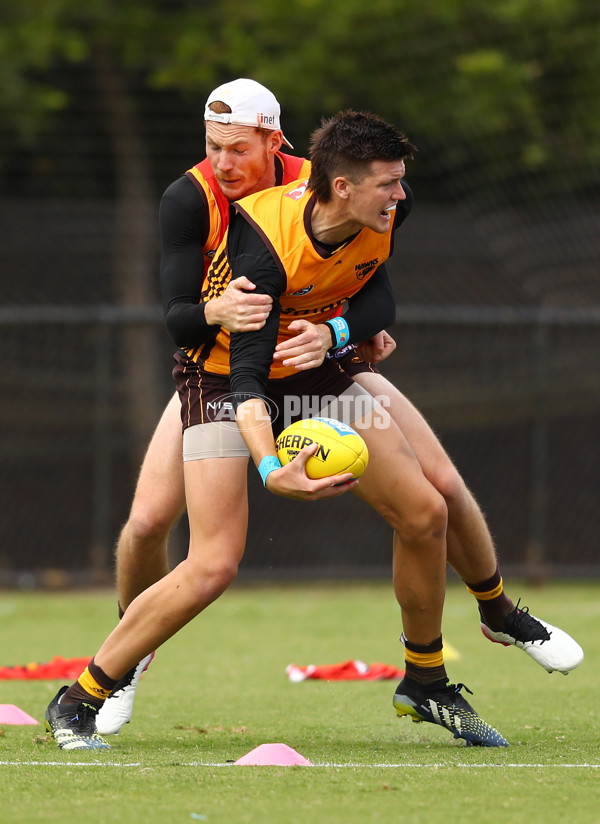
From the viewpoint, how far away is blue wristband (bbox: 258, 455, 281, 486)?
164 inches

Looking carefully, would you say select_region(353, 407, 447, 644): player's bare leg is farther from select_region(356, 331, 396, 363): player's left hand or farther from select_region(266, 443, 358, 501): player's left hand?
select_region(266, 443, 358, 501): player's left hand

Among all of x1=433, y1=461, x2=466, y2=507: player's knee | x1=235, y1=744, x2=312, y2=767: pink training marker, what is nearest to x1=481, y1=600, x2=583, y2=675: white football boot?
x1=433, y1=461, x2=466, y2=507: player's knee

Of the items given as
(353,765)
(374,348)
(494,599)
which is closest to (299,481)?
(353,765)

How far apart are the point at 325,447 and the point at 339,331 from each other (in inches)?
29.4

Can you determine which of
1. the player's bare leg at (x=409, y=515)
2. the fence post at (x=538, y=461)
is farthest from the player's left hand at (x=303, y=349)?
the fence post at (x=538, y=461)

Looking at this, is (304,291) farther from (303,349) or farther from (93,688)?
(93,688)

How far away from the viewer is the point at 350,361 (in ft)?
17.0

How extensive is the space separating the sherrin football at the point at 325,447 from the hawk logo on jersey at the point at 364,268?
2.48ft

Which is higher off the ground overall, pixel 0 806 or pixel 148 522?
pixel 148 522

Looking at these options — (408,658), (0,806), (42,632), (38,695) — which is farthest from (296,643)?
(0,806)

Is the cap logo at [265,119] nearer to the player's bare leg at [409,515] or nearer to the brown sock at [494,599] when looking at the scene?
the player's bare leg at [409,515]

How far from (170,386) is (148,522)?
337 inches

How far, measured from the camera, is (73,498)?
13.2 meters

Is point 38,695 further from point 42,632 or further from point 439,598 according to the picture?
point 42,632
